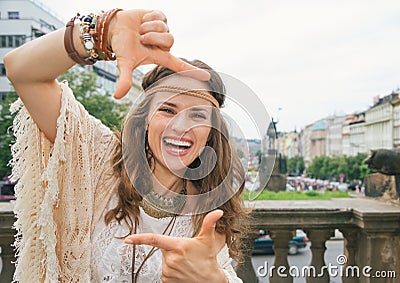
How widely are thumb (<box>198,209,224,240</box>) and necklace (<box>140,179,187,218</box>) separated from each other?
40 centimetres

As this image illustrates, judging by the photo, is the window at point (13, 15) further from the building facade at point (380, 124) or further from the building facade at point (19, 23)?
the building facade at point (380, 124)

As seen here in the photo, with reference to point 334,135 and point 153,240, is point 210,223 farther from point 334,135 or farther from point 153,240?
point 334,135

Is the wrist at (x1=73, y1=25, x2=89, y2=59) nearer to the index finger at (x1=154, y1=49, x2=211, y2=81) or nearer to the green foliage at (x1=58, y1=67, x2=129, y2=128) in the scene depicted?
the index finger at (x1=154, y1=49, x2=211, y2=81)

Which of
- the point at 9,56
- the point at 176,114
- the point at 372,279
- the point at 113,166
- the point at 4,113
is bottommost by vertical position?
the point at 372,279

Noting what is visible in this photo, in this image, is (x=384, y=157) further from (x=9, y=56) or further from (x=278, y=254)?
(x=9, y=56)

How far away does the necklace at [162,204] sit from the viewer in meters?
1.52

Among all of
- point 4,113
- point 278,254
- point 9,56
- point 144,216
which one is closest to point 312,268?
point 278,254

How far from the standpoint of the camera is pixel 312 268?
2824 millimetres

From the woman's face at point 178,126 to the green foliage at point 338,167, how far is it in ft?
164

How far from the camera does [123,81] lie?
0.99m

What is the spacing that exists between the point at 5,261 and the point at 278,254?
149 cm

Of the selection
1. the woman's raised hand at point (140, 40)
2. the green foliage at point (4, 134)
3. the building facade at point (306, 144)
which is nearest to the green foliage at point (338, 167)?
the building facade at point (306, 144)

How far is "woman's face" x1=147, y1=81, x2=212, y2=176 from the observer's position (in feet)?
4.25

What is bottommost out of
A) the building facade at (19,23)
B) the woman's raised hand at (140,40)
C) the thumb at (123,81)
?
the thumb at (123,81)
